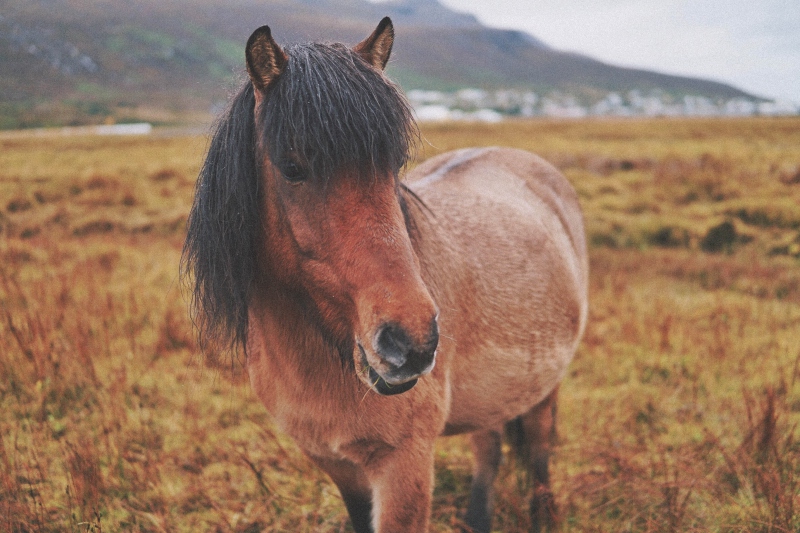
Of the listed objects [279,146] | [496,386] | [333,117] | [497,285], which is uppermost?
[333,117]

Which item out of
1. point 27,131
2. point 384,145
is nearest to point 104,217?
point 384,145

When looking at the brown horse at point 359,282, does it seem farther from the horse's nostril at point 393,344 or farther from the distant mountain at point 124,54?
the distant mountain at point 124,54

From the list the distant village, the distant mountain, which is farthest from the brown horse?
the distant village

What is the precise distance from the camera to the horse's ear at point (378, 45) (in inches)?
80.3

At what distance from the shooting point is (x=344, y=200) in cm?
165

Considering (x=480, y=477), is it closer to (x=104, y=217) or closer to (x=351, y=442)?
(x=351, y=442)

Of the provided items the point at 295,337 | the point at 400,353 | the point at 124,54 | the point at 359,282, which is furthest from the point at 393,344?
the point at 124,54

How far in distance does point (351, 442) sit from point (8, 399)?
150 inches

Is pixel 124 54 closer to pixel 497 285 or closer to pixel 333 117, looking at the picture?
pixel 497 285

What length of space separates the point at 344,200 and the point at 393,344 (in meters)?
0.52

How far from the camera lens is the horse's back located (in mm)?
2605

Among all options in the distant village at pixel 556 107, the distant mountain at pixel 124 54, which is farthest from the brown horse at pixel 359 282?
the distant village at pixel 556 107

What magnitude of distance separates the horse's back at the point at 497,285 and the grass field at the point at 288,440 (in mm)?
511

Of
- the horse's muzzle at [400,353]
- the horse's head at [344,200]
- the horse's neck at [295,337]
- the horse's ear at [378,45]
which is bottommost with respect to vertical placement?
the horse's neck at [295,337]
